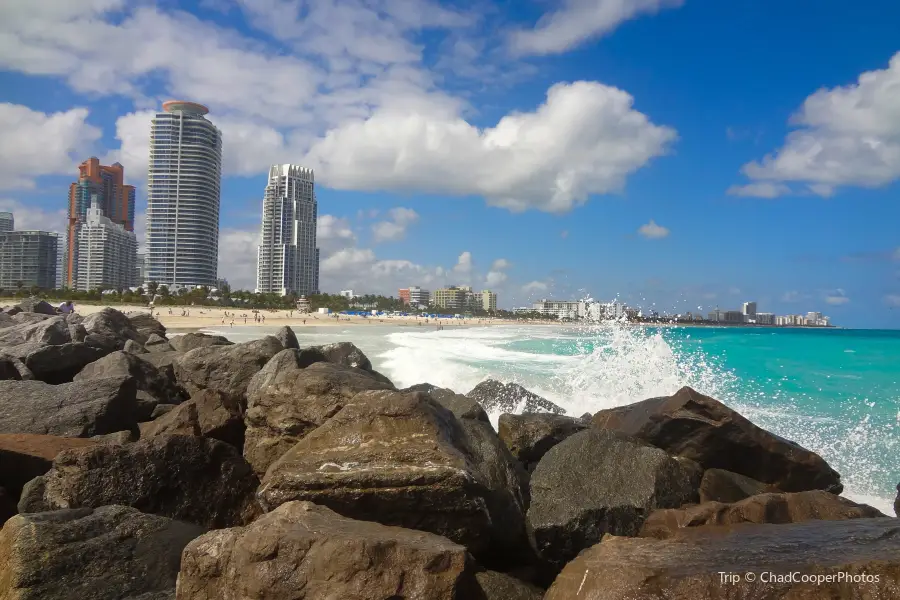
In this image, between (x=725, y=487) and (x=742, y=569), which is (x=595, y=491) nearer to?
(x=725, y=487)

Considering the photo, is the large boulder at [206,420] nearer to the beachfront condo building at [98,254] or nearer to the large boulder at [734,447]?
the large boulder at [734,447]

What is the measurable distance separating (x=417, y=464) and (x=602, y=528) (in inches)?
67.5

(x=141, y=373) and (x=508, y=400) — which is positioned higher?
(x=141, y=373)

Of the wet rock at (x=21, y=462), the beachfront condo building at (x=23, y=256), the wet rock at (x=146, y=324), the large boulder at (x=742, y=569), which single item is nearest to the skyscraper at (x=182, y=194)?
the beachfront condo building at (x=23, y=256)

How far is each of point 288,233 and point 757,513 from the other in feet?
478

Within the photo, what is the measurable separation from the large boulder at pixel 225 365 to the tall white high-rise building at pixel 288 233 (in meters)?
137

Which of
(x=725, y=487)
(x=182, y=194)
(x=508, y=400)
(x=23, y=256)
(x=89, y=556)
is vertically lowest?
(x=508, y=400)

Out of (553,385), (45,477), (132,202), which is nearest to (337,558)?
(45,477)

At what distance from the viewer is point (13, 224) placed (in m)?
123

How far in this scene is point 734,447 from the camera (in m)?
6.43

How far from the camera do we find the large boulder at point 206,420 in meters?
5.96

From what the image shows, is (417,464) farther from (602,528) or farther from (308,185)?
(308,185)

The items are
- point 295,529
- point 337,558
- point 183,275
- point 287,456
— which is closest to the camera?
point 337,558

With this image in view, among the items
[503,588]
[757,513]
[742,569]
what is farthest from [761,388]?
[742,569]
